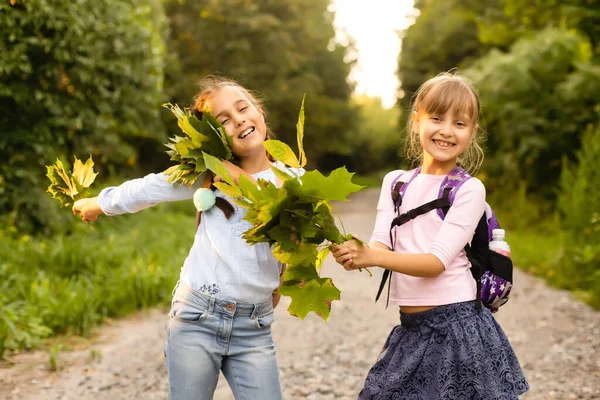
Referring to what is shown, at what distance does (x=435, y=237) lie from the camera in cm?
222

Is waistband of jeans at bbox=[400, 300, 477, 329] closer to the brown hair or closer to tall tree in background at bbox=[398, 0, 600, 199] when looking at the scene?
the brown hair

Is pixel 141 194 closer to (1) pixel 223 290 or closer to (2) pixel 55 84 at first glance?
(1) pixel 223 290

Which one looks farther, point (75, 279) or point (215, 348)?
point (75, 279)

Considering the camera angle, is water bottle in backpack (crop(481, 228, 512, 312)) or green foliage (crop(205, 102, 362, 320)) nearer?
green foliage (crop(205, 102, 362, 320))

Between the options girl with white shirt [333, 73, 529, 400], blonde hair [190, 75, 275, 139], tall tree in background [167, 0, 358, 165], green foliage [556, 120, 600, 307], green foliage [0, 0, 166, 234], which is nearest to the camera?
girl with white shirt [333, 73, 529, 400]

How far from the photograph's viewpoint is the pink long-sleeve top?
2.14 m

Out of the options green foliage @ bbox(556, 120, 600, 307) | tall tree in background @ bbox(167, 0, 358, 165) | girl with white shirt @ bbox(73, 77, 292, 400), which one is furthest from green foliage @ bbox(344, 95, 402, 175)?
girl with white shirt @ bbox(73, 77, 292, 400)

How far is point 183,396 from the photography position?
226 cm

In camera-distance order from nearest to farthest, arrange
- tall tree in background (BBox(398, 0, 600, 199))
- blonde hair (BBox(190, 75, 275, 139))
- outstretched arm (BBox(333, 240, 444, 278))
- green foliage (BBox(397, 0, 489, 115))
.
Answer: outstretched arm (BBox(333, 240, 444, 278)) < blonde hair (BBox(190, 75, 275, 139)) < tall tree in background (BBox(398, 0, 600, 199)) < green foliage (BBox(397, 0, 489, 115))

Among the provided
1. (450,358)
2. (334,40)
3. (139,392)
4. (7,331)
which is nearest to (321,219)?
(450,358)

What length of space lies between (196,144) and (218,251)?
40cm

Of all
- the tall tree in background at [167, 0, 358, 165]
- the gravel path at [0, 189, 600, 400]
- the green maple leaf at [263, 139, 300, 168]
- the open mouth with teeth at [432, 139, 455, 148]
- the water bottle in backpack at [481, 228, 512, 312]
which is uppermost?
the tall tree in background at [167, 0, 358, 165]

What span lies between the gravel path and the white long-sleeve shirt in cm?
176

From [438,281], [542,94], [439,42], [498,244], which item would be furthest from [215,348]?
[439,42]
